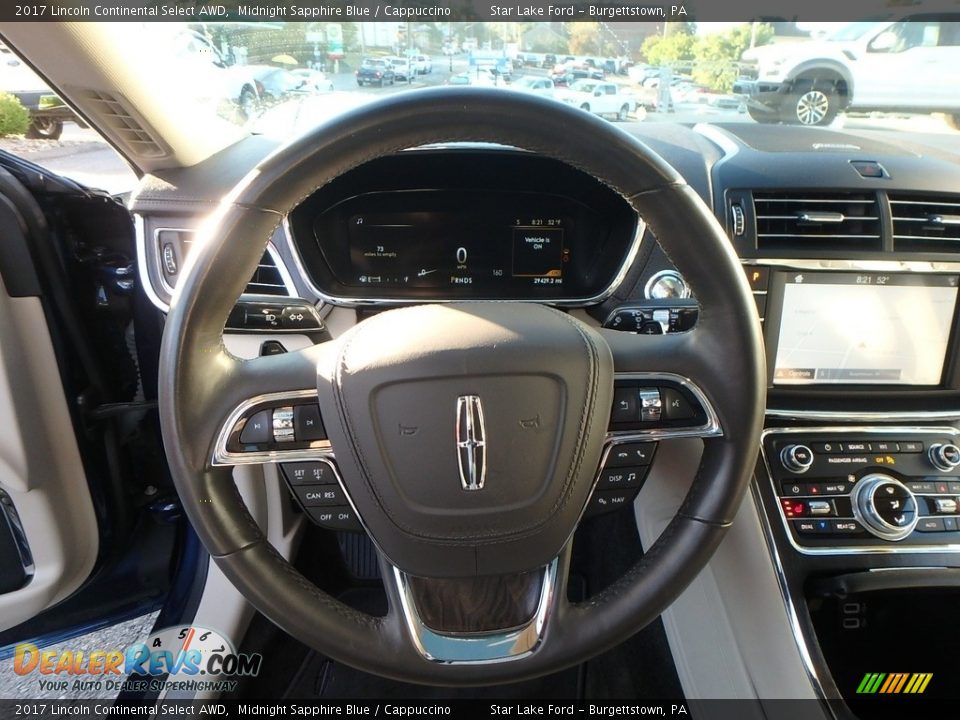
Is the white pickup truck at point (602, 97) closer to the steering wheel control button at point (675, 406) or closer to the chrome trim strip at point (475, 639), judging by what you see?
the steering wheel control button at point (675, 406)

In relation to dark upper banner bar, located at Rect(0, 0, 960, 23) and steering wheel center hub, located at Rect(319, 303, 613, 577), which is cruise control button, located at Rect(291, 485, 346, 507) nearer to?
steering wheel center hub, located at Rect(319, 303, 613, 577)

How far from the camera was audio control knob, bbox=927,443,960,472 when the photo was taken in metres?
1.46

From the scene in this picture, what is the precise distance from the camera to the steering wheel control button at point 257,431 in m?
0.93

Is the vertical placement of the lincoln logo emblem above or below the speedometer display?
below

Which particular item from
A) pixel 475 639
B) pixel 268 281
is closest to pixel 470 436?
pixel 475 639

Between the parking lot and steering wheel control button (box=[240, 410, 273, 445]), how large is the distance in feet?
2.40

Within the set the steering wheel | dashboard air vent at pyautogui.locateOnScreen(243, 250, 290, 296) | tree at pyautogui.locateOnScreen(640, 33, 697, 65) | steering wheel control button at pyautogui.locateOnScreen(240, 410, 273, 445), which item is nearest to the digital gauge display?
dashboard air vent at pyautogui.locateOnScreen(243, 250, 290, 296)

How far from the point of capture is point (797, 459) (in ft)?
4.80

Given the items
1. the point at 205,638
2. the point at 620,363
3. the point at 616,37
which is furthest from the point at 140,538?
the point at 616,37

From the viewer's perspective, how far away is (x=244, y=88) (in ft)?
4.91

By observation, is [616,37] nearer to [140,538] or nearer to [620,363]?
[620,363]

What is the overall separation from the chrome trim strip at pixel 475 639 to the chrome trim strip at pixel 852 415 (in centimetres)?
76

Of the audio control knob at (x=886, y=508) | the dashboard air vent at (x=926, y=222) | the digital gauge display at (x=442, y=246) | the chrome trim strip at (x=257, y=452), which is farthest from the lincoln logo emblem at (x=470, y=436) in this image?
the dashboard air vent at (x=926, y=222)

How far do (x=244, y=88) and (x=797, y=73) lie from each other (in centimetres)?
132
